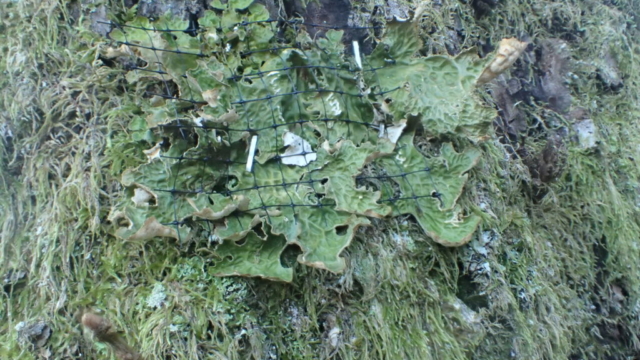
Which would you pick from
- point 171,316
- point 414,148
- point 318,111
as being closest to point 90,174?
point 171,316

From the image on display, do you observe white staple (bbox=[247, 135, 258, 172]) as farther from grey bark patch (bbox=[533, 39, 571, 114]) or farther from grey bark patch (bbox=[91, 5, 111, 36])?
grey bark patch (bbox=[533, 39, 571, 114])

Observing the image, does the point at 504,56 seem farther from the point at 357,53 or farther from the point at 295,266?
the point at 295,266

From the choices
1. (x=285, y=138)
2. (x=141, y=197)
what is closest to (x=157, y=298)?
(x=141, y=197)

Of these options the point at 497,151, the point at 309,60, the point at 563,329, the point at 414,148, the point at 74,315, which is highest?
the point at 309,60

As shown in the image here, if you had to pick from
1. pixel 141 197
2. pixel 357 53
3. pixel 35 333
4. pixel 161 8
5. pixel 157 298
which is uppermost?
pixel 161 8

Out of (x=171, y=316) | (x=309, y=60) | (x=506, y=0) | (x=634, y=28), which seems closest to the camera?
(x=171, y=316)

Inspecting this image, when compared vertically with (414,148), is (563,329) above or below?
below

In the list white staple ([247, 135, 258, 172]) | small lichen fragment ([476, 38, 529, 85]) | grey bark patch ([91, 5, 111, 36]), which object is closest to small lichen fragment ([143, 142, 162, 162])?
white staple ([247, 135, 258, 172])

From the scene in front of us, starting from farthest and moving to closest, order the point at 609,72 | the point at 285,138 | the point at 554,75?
the point at 609,72 → the point at 554,75 → the point at 285,138

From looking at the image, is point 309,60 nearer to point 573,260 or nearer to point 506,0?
point 506,0
